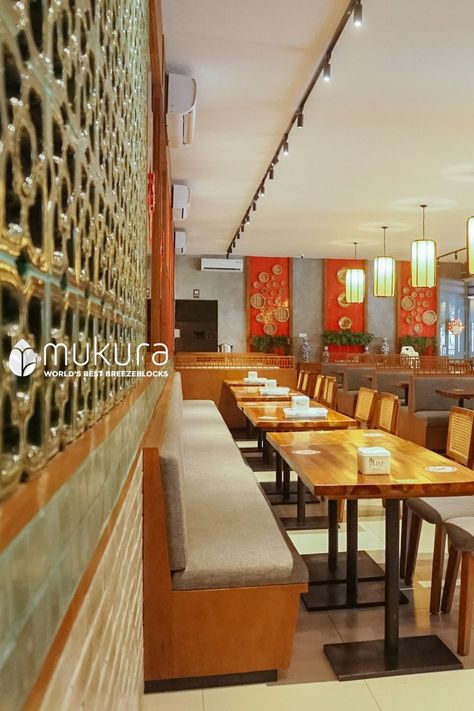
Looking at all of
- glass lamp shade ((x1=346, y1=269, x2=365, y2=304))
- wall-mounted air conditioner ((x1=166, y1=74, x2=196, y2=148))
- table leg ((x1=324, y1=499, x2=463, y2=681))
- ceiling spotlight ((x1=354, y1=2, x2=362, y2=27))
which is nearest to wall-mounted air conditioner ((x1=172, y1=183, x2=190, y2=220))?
wall-mounted air conditioner ((x1=166, y1=74, x2=196, y2=148))

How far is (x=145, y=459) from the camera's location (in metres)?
1.95

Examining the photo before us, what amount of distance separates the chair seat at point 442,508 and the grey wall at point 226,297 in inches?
445

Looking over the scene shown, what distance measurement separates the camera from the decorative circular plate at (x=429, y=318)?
48.4 ft

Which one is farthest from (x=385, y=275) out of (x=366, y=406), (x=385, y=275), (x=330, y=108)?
(x=366, y=406)

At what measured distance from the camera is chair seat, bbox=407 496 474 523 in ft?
8.39

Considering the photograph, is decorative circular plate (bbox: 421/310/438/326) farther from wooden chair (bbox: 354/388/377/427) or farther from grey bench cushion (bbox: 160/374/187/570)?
grey bench cushion (bbox: 160/374/187/570)

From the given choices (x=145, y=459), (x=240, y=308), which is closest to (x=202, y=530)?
(x=145, y=459)

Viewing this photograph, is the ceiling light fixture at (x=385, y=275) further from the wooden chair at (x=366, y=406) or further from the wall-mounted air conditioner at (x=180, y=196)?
the wooden chair at (x=366, y=406)

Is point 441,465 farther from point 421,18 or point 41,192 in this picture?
point 421,18

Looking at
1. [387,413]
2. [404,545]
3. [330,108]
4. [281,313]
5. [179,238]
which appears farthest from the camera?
[281,313]

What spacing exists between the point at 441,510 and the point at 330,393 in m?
3.25

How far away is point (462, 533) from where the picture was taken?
2.27 meters

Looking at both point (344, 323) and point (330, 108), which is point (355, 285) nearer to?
point (344, 323)

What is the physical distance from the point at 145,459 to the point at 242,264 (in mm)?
12261
